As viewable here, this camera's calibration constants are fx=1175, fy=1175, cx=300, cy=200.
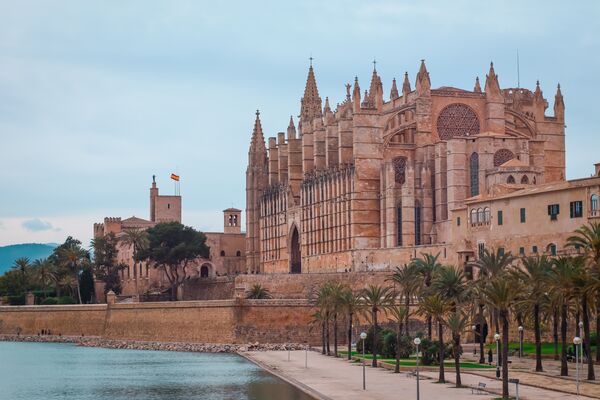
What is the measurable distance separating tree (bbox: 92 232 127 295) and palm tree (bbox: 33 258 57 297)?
14.7 ft

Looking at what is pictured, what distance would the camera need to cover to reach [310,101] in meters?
101

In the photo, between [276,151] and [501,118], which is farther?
[276,151]

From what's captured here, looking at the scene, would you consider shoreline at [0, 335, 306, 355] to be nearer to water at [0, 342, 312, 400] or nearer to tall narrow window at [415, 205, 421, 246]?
water at [0, 342, 312, 400]

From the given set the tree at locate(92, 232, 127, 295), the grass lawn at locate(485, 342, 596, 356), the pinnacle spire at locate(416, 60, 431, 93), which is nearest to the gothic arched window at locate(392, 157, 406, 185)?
the pinnacle spire at locate(416, 60, 431, 93)

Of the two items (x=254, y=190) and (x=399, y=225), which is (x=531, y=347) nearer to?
(x=399, y=225)

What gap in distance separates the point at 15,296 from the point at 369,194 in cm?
3539

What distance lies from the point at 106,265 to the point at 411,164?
37820 mm

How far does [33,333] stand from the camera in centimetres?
8838

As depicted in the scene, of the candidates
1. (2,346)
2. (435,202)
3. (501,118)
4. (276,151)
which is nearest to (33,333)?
(2,346)

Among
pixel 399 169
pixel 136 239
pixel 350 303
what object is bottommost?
pixel 350 303

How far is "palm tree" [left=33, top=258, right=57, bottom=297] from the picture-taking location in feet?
326

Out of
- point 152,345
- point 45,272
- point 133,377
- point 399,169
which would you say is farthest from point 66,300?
point 133,377

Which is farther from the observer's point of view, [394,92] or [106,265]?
[106,265]

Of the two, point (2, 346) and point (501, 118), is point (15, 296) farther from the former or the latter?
point (501, 118)
